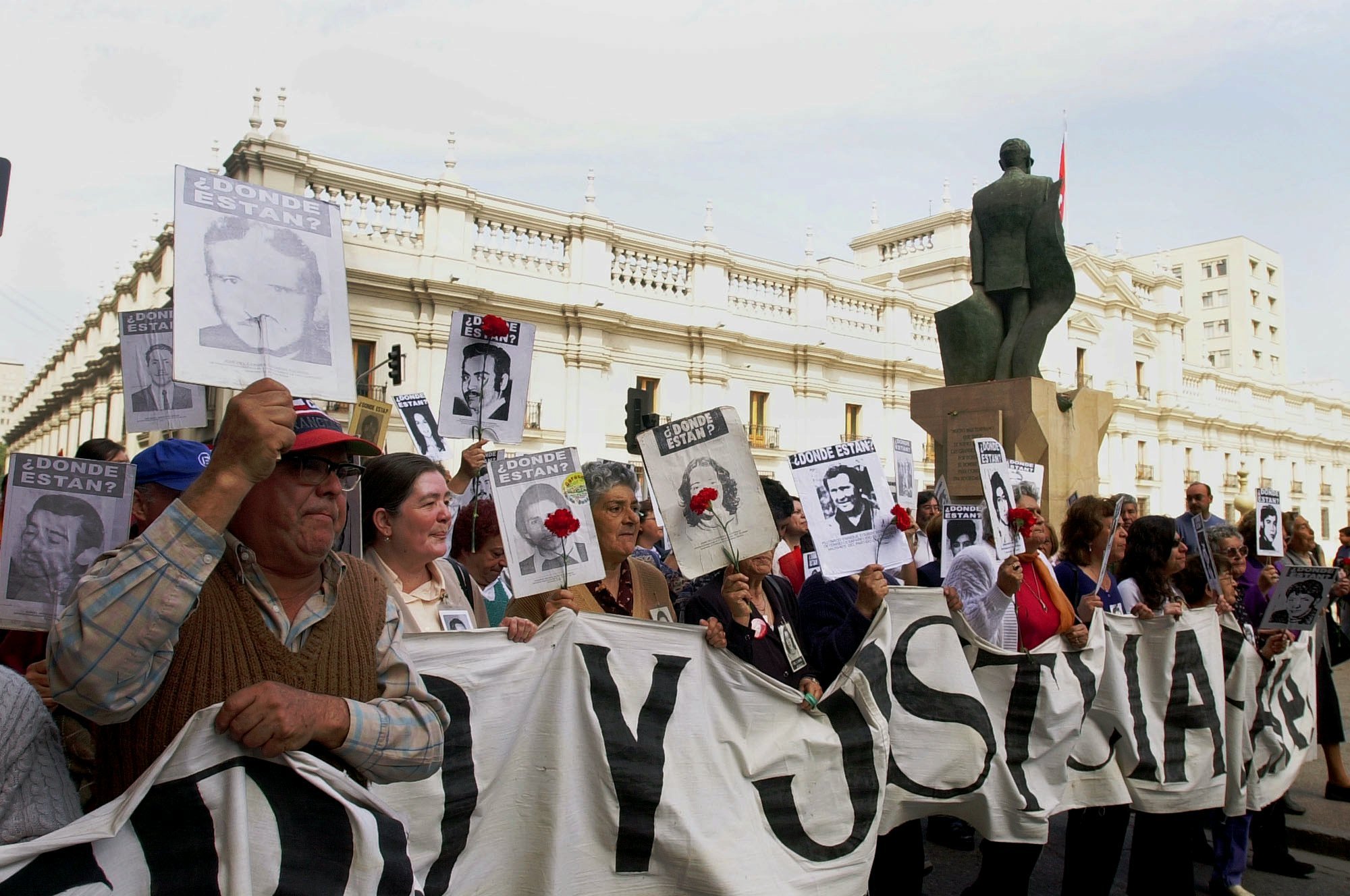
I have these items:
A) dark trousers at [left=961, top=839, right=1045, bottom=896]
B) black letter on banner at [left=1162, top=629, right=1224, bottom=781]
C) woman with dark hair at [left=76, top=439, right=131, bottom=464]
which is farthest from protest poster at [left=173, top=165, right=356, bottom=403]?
black letter on banner at [left=1162, top=629, right=1224, bottom=781]

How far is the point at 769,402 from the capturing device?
94.9ft

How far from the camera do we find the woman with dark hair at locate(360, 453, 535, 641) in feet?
10.6

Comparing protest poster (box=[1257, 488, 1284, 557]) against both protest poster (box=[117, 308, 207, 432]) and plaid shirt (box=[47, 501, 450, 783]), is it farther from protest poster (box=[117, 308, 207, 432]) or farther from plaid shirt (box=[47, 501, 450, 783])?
plaid shirt (box=[47, 501, 450, 783])

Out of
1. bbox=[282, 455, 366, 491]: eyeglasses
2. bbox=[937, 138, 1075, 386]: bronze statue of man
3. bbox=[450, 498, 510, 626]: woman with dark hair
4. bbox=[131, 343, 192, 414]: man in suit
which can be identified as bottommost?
bbox=[450, 498, 510, 626]: woman with dark hair

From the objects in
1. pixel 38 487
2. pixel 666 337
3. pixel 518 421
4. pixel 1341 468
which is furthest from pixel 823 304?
pixel 1341 468

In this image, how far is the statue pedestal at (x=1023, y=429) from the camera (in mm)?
7906

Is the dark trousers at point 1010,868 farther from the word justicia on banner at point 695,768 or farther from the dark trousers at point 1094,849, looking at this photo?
the dark trousers at point 1094,849

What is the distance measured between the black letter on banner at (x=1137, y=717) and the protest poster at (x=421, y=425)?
4.02m

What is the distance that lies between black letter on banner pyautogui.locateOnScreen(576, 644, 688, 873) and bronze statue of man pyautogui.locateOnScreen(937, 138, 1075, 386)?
586 centimetres

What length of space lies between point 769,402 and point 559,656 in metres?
26.0

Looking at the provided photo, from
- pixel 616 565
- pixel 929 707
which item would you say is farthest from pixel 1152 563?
pixel 616 565

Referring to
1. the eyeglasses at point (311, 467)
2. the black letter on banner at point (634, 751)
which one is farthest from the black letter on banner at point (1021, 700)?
the eyeglasses at point (311, 467)

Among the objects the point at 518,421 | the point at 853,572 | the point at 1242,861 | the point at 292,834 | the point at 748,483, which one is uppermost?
the point at 518,421

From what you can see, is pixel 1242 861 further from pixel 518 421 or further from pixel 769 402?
pixel 769 402
